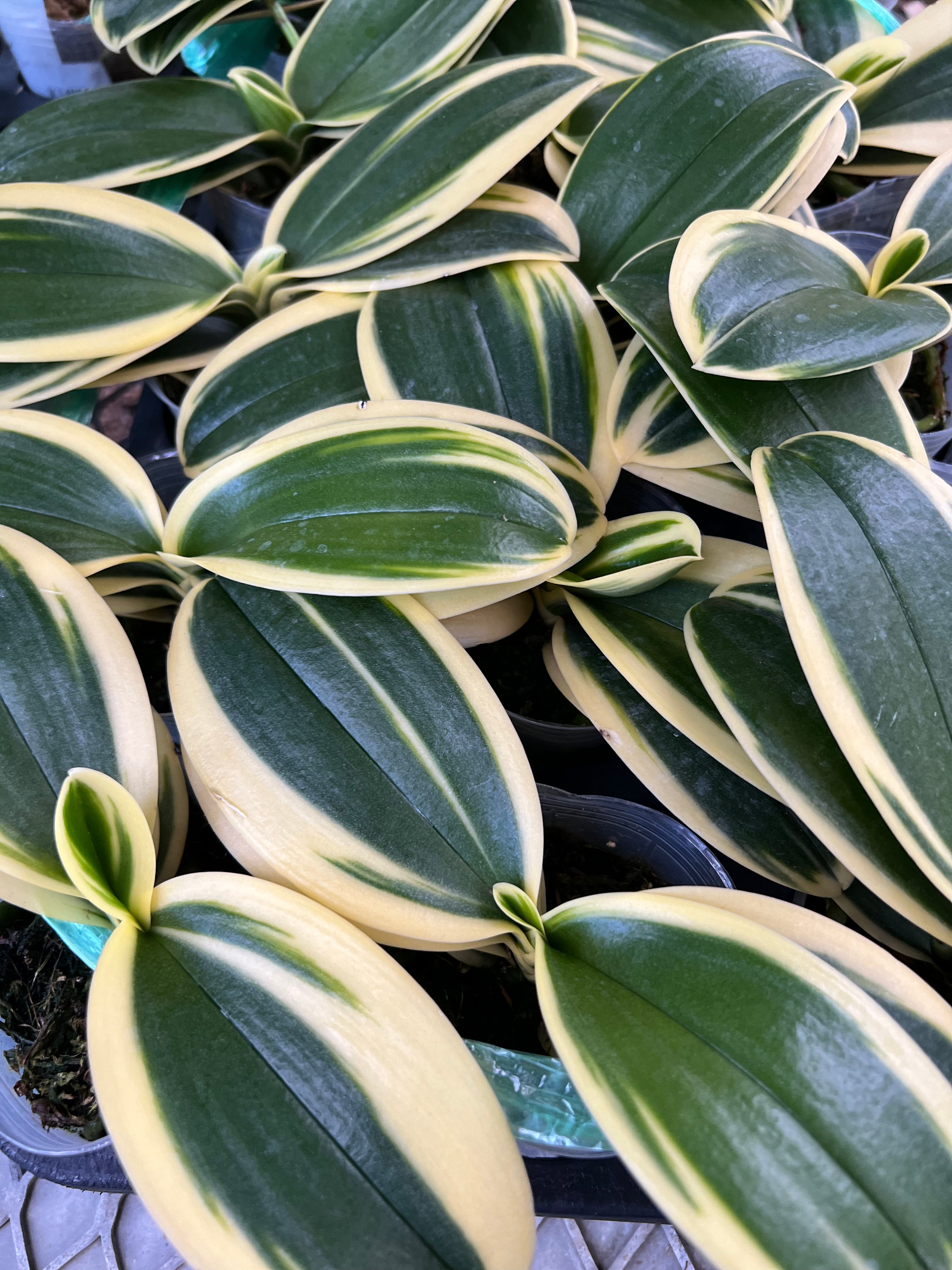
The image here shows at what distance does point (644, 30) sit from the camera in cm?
84

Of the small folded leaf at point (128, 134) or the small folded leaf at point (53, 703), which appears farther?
the small folded leaf at point (128, 134)

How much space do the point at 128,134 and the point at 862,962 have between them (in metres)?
0.88

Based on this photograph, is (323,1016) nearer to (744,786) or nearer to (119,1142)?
(119,1142)

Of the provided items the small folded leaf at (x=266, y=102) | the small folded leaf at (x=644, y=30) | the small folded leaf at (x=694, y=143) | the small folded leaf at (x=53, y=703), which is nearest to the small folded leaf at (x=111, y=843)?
the small folded leaf at (x=53, y=703)

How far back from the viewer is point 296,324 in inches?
26.8

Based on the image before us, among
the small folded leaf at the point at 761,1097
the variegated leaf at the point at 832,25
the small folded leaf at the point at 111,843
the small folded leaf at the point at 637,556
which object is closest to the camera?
the small folded leaf at the point at 761,1097

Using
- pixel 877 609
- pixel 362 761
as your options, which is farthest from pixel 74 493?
pixel 877 609

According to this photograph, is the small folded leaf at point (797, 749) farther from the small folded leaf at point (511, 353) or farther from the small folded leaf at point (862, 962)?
the small folded leaf at point (511, 353)

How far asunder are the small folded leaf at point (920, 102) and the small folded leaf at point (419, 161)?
1.01ft

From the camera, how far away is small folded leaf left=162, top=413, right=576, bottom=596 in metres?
0.49

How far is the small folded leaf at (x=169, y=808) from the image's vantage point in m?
0.52

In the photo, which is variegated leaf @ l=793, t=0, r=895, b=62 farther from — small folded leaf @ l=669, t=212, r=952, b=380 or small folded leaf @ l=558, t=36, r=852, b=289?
small folded leaf @ l=669, t=212, r=952, b=380

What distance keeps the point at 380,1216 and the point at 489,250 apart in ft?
2.06

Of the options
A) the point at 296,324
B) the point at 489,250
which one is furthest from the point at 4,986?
the point at 489,250
